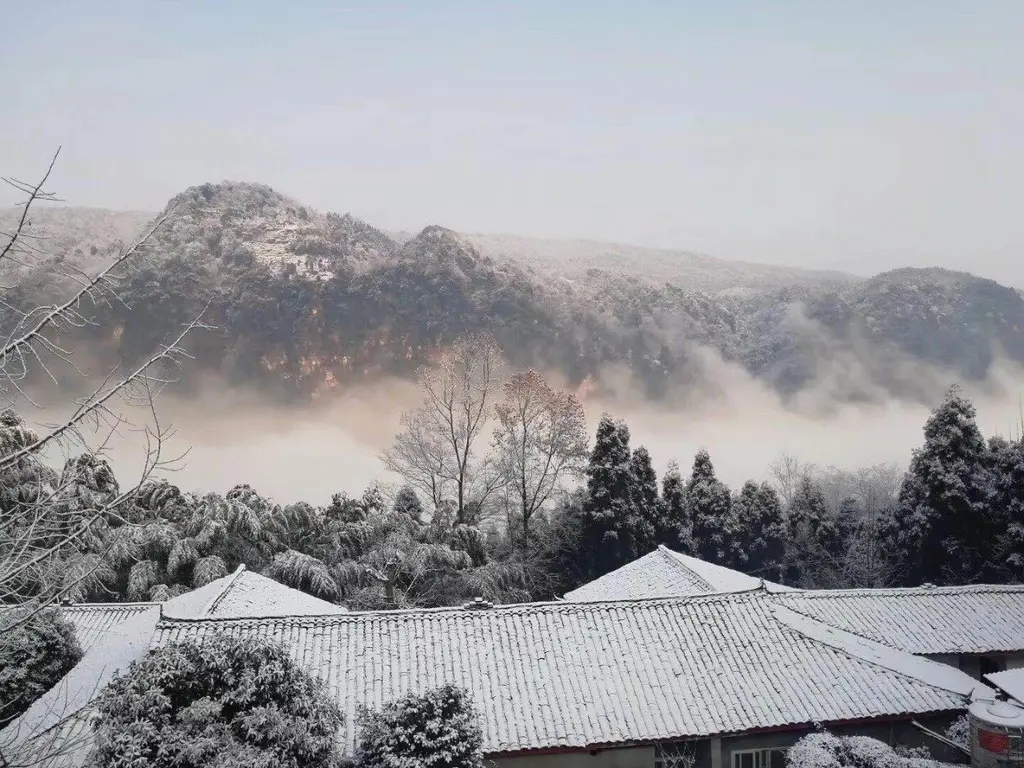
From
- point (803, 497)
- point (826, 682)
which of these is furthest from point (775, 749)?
point (803, 497)

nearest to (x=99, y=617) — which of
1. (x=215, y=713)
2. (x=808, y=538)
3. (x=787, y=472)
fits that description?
(x=215, y=713)

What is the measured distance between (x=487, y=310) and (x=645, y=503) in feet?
31.5

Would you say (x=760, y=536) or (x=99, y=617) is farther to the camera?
(x=760, y=536)

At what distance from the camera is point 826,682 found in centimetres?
1040

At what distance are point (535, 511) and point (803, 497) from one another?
8.33 metres

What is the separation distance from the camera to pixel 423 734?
7543 millimetres

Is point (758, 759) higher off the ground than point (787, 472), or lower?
lower

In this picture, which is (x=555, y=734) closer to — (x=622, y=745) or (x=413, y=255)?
(x=622, y=745)

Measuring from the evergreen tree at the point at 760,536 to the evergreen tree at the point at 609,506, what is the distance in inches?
157

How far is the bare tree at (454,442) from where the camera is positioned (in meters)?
22.9

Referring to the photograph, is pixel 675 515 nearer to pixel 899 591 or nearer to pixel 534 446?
pixel 534 446

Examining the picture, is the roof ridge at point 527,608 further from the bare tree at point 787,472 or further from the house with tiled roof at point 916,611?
the bare tree at point 787,472

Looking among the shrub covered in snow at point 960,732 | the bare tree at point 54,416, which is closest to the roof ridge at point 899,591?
the shrub covered in snow at point 960,732

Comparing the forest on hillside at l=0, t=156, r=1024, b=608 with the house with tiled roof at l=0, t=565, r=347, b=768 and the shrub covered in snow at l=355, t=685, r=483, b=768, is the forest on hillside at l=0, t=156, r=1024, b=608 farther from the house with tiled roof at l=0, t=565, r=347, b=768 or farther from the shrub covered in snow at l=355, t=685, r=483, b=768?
the shrub covered in snow at l=355, t=685, r=483, b=768
